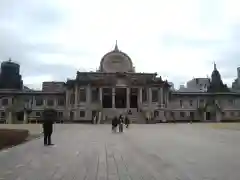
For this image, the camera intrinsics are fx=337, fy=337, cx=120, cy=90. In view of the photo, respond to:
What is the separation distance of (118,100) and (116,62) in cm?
1102

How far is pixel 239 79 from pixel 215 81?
104ft

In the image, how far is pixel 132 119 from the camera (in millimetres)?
70812

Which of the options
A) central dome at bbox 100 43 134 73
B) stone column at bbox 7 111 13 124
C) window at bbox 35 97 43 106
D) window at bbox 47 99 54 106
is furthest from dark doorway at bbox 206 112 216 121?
stone column at bbox 7 111 13 124

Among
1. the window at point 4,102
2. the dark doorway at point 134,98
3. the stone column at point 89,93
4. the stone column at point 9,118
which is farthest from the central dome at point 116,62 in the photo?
the stone column at point 9,118

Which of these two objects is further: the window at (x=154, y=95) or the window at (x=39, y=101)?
the window at (x=39, y=101)

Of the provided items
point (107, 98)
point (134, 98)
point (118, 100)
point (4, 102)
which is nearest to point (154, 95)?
point (134, 98)

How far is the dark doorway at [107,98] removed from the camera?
279 ft

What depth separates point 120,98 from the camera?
293ft

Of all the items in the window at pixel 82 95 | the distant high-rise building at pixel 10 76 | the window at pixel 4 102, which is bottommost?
the window at pixel 4 102

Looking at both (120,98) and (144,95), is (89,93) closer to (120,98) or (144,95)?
(120,98)

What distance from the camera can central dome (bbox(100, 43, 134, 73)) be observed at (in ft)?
302

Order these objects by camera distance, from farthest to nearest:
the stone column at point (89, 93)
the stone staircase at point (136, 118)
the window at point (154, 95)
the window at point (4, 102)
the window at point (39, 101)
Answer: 1. the window at point (39, 101)
2. the window at point (4, 102)
3. the window at point (154, 95)
4. the stone column at point (89, 93)
5. the stone staircase at point (136, 118)

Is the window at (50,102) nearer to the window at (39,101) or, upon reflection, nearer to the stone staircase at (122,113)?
the window at (39,101)

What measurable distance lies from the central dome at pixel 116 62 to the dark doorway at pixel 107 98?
848 centimetres
